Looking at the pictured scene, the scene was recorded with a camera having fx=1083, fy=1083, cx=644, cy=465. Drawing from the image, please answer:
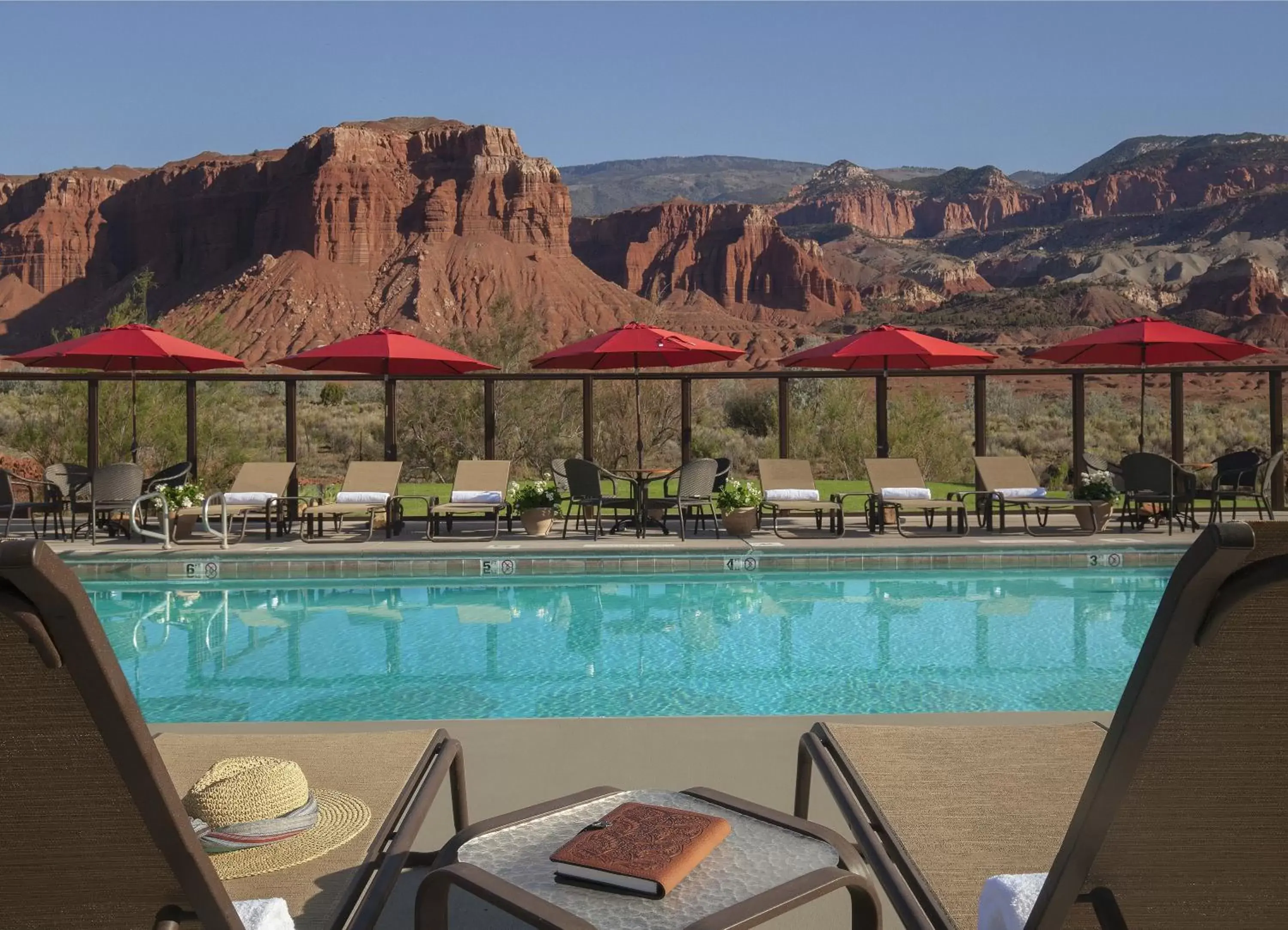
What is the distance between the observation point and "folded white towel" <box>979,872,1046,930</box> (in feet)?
5.09

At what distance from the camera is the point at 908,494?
9.73 metres

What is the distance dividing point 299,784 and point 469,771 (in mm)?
1241

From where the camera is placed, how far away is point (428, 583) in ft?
26.9

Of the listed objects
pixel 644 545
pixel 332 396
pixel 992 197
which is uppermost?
pixel 992 197

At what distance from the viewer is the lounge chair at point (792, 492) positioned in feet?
32.0

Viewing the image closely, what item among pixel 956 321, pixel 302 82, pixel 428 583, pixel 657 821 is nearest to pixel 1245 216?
pixel 956 321

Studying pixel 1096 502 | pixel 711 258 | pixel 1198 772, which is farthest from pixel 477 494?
pixel 711 258

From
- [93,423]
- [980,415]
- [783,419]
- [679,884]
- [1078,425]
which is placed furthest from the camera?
[980,415]

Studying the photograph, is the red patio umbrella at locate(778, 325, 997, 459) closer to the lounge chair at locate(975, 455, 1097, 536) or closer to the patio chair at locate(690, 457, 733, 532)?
the lounge chair at locate(975, 455, 1097, 536)

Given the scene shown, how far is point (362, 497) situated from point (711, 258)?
69724mm

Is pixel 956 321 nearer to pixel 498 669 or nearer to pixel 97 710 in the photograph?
pixel 498 669

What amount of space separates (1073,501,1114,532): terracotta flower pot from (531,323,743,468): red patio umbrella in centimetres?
342

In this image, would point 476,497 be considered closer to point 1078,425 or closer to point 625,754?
point 1078,425

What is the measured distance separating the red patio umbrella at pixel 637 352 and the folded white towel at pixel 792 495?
1.27 metres
